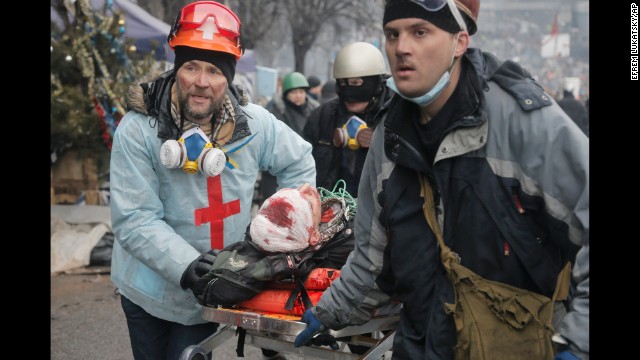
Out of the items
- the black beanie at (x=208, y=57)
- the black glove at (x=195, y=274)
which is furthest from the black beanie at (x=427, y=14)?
the black glove at (x=195, y=274)

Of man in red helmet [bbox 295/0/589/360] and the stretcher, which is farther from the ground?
man in red helmet [bbox 295/0/589/360]

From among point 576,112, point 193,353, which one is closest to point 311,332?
point 193,353

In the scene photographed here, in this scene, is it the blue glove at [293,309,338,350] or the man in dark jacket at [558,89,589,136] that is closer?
the blue glove at [293,309,338,350]

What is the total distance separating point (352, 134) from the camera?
5512mm

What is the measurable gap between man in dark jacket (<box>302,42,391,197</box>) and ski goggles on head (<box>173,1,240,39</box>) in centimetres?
210

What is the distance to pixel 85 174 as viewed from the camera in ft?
30.8

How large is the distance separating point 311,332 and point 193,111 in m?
1.18

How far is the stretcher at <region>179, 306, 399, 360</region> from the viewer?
2.96 meters

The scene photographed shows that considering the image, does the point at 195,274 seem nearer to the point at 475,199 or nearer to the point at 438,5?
the point at 475,199

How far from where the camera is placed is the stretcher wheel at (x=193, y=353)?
3137 millimetres

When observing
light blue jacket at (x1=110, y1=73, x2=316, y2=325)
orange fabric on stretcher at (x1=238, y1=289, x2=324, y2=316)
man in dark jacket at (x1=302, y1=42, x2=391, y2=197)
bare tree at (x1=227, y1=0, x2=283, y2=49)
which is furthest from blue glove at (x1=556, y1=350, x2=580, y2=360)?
bare tree at (x1=227, y1=0, x2=283, y2=49)

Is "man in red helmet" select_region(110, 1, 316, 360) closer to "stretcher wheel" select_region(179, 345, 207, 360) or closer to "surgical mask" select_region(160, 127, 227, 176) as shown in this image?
"surgical mask" select_region(160, 127, 227, 176)

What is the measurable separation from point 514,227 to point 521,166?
→ 190 mm
